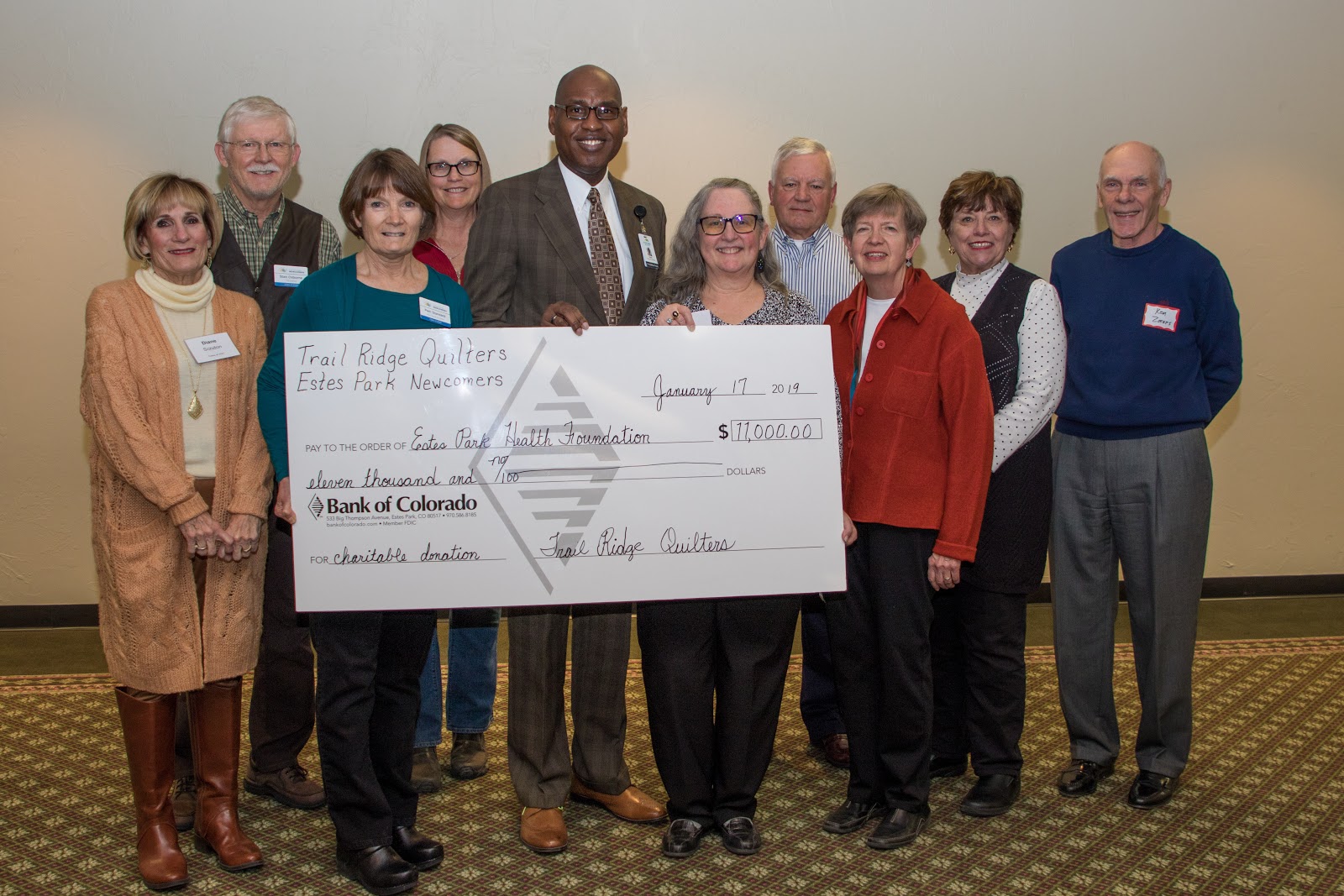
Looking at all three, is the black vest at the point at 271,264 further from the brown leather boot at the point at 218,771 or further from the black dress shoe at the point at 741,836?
the black dress shoe at the point at 741,836

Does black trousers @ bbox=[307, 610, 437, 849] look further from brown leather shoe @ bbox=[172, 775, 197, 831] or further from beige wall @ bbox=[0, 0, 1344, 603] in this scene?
beige wall @ bbox=[0, 0, 1344, 603]

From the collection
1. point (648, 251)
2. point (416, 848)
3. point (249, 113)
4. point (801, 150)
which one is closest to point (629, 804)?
point (416, 848)

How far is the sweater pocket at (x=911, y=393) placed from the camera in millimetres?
2703

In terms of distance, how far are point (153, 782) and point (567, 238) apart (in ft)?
5.61

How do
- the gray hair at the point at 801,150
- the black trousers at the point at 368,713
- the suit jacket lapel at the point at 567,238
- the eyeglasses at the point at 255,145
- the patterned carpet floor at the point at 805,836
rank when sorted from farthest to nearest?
the gray hair at the point at 801,150 < the eyeglasses at the point at 255,145 < the suit jacket lapel at the point at 567,238 < the patterned carpet floor at the point at 805,836 < the black trousers at the point at 368,713

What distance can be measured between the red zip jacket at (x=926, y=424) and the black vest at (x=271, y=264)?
1694 millimetres

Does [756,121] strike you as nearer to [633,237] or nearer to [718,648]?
[633,237]

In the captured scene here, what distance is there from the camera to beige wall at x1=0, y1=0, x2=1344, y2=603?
482 cm

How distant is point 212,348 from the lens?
2648 millimetres

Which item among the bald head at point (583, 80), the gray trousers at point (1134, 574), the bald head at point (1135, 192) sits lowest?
the gray trousers at point (1134, 574)

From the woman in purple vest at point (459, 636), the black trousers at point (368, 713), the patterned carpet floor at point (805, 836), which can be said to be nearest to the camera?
the black trousers at point (368, 713)

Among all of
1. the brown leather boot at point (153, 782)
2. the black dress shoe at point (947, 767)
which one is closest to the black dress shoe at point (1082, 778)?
the black dress shoe at point (947, 767)

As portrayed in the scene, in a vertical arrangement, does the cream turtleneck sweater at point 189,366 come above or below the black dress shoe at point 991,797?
above

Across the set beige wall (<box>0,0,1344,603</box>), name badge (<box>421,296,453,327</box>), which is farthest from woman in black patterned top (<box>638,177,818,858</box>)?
beige wall (<box>0,0,1344,603</box>)
